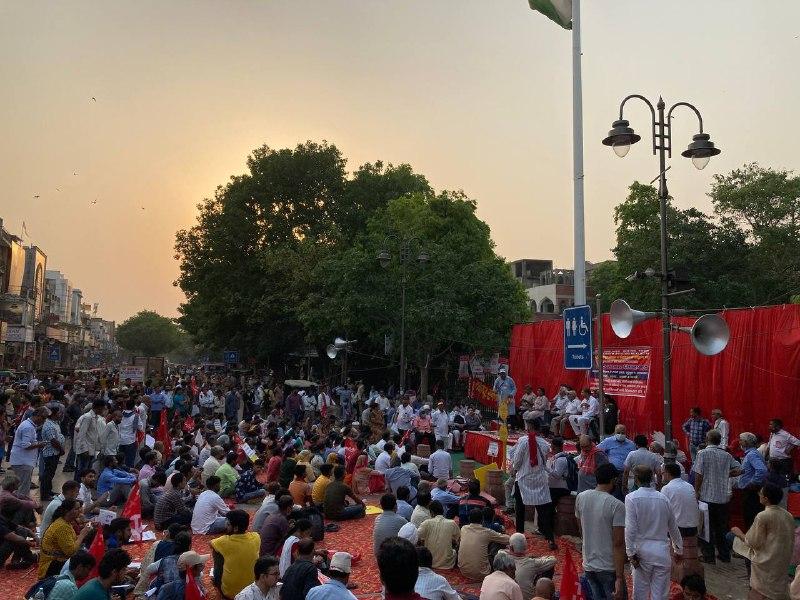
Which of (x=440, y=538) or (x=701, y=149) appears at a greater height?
(x=701, y=149)

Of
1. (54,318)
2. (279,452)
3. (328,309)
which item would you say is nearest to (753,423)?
(279,452)

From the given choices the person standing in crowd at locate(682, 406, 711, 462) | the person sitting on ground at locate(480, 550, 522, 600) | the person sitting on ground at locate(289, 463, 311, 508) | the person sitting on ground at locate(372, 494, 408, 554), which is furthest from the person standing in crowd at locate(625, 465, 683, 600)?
the person standing in crowd at locate(682, 406, 711, 462)

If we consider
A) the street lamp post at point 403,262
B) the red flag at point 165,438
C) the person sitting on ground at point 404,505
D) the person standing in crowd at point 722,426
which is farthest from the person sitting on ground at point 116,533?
the street lamp post at point 403,262

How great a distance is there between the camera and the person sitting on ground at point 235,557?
715 centimetres

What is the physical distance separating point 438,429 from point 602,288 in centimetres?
3610

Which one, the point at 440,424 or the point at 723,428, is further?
the point at 440,424

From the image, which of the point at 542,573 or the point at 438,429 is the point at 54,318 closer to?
the point at 438,429

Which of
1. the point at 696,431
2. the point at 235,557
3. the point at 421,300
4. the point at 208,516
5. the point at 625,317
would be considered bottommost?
the point at 208,516

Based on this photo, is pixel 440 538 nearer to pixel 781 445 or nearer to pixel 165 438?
pixel 781 445

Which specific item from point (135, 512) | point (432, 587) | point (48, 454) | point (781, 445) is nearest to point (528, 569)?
point (432, 587)

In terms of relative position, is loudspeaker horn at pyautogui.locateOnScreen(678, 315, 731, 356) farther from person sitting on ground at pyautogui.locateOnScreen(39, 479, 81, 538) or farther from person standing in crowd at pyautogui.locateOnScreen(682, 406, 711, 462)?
person sitting on ground at pyautogui.locateOnScreen(39, 479, 81, 538)

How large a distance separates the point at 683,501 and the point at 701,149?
5438 mm

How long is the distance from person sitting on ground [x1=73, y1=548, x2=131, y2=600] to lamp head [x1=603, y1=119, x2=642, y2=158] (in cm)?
873

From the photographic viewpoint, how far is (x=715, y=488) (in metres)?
8.81
